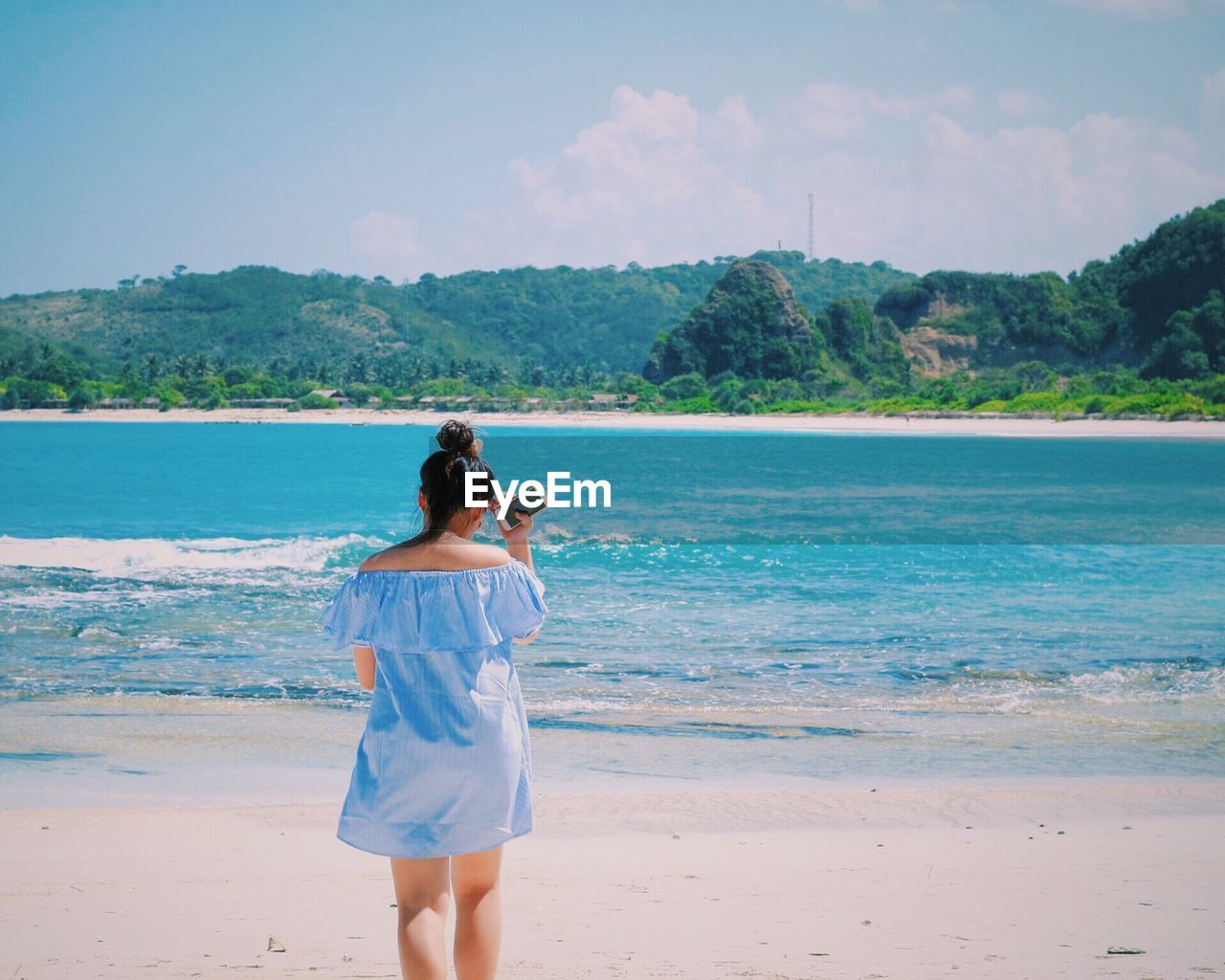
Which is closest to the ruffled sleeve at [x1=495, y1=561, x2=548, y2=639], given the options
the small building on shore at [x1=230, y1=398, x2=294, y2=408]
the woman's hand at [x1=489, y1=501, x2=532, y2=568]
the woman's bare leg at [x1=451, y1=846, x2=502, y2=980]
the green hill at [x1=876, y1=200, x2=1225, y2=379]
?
the woman's hand at [x1=489, y1=501, x2=532, y2=568]

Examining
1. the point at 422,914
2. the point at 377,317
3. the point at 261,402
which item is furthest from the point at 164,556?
the point at 377,317

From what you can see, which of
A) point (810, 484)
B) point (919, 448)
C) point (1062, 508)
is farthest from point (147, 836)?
point (919, 448)

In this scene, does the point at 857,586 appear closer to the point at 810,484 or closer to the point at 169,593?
the point at 169,593

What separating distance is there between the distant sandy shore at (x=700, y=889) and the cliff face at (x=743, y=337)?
366ft

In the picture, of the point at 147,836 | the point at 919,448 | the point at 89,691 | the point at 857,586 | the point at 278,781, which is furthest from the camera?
the point at 919,448

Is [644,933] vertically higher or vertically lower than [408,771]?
lower

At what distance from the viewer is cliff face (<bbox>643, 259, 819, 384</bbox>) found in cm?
11744

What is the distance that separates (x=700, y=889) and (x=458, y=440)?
8.02 feet

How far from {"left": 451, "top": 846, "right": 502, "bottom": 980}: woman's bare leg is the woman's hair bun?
0.90m

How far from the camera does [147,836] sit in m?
5.54

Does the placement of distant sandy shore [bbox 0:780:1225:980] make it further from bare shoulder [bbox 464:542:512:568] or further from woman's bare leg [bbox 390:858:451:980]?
bare shoulder [bbox 464:542:512:568]

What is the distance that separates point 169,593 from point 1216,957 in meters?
13.5

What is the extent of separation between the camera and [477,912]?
115 inches

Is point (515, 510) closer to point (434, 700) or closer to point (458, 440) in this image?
point (458, 440)
